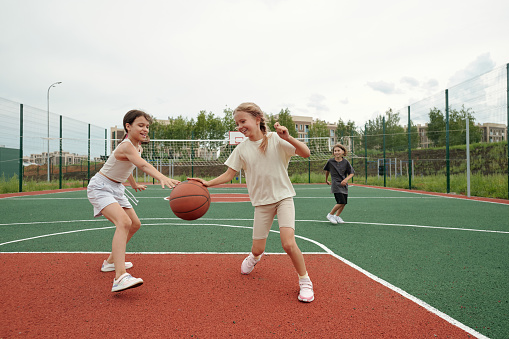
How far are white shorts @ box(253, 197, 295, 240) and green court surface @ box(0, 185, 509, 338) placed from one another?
0.82 m

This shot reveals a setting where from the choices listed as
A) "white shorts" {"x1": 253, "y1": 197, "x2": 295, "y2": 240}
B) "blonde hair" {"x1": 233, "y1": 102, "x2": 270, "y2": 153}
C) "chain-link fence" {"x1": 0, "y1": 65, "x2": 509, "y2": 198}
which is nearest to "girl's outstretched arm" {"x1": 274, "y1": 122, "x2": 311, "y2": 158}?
"blonde hair" {"x1": 233, "y1": 102, "x2": 270, "y2": 153}

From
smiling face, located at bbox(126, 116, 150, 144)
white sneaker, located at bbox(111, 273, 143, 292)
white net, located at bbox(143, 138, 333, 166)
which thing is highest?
white net, located at bbox(143, 138, 333, 166)

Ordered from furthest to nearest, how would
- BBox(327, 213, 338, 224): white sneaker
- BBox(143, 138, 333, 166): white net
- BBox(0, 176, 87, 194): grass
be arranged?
1. BBox(143, 138, 333, 166): white net
2. BBox(0, 176, 87, 194): grass
3. BBox(327, 213, 338, 224): white sneaker

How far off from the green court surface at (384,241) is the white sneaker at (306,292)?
2.42 feet

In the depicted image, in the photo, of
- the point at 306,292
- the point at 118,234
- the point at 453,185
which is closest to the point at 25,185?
the point at 118,234

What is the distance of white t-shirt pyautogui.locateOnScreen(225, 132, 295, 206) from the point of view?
9.86 ft

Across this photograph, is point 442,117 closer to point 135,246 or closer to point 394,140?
point 394,140

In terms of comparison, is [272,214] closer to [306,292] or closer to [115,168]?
[306,292]

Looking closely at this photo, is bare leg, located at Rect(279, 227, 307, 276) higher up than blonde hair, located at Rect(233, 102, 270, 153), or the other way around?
blonde hair, located at Rect(233, 102, 270, 153)

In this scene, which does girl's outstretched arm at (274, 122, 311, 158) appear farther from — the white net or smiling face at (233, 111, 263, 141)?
the white net

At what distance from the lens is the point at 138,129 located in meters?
3.28

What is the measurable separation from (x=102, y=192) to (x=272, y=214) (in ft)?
5.60

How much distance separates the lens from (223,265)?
3.62 metres

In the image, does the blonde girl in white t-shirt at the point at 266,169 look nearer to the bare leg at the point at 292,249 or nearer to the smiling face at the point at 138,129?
the bare leg at the point at 292,249
